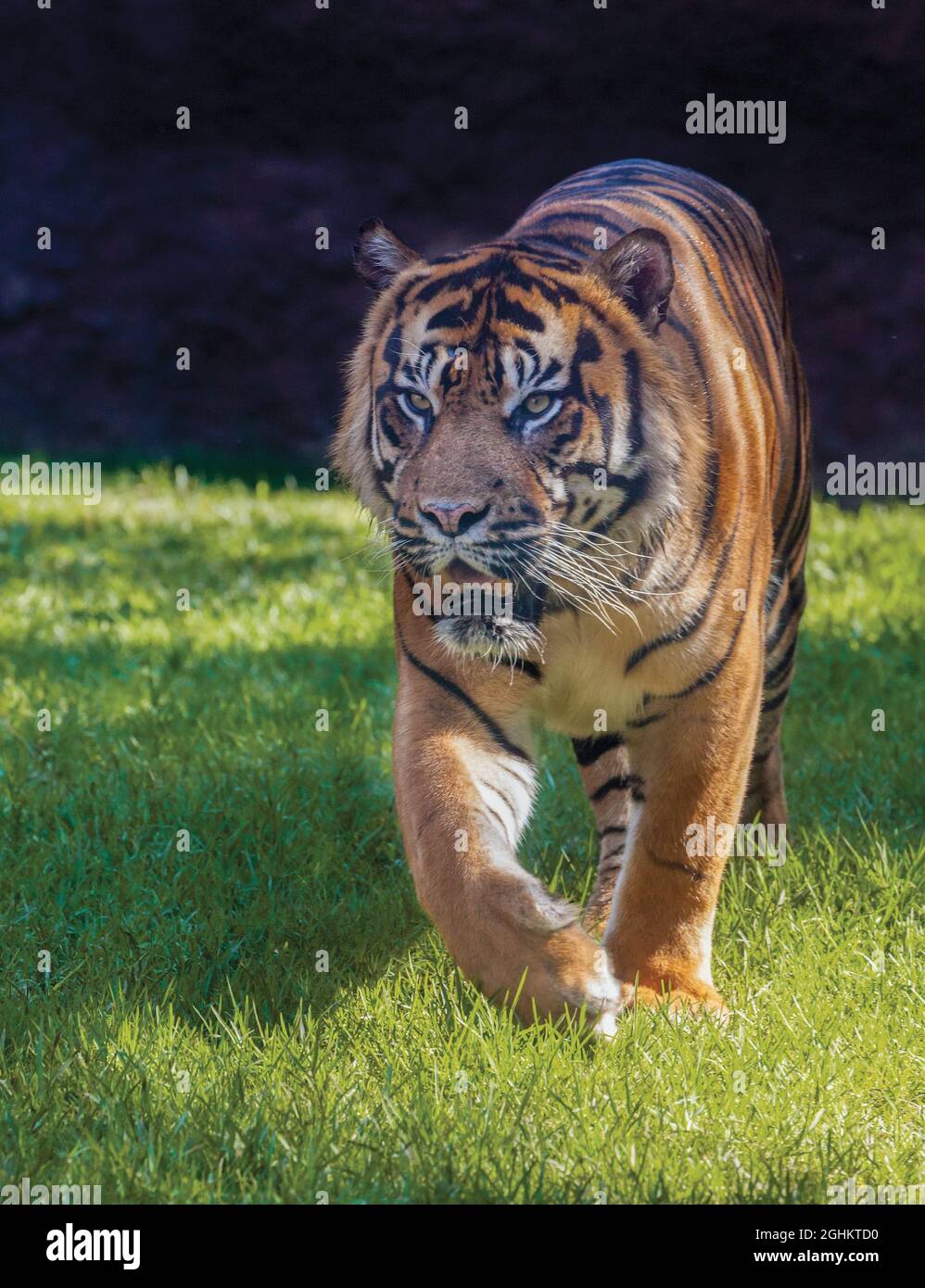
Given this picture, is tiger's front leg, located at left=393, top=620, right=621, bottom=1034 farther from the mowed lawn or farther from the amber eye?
the amber eye

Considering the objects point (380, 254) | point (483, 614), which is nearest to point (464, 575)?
point (483, 614)

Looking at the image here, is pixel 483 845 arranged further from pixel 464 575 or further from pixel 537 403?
pixel 537 403

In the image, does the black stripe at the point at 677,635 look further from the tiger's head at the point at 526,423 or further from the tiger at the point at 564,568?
the tiger's head at the point at 526,423

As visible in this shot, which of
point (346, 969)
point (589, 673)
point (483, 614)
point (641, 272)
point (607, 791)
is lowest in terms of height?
point (346, 969)

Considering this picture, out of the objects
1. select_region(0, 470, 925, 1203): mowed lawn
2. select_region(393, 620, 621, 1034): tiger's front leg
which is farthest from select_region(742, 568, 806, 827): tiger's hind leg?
select_region(393, 620, 621, 1034): tiger's front leg

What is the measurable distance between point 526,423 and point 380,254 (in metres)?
0.58

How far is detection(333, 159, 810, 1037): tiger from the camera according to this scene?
8.58 feet

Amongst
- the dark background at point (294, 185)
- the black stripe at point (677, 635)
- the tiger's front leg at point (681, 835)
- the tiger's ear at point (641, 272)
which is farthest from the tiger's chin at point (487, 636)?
the dark background at point (294, 185)

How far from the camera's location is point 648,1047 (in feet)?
8.52

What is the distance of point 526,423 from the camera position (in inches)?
105

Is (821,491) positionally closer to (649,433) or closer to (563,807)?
(563,807)

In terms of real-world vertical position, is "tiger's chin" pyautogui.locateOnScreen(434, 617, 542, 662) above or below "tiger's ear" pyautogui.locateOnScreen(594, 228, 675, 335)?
below

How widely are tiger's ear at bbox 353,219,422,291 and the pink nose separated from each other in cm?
64
